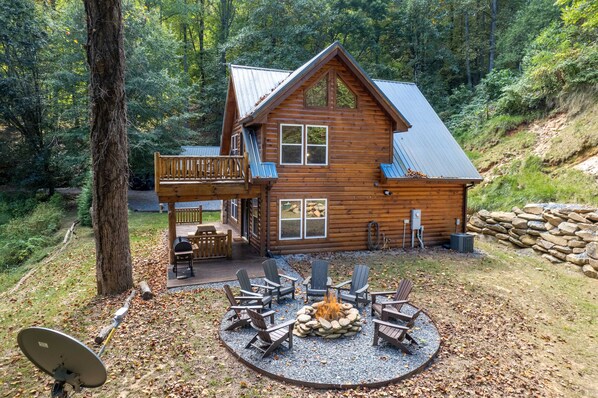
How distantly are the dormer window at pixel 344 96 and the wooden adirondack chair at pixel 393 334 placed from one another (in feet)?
30.1

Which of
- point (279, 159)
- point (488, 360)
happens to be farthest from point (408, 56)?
point (488, 360)

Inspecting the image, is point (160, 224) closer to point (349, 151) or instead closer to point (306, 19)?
point (349, 151)

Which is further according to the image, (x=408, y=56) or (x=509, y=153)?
(x=408, y=56)

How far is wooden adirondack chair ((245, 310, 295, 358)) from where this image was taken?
5.82 meters

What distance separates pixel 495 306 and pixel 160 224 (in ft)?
53.0

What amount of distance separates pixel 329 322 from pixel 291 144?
7.64 m

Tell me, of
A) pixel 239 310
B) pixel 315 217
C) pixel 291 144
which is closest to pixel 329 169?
pixel 291 144

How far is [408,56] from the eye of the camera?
103ft

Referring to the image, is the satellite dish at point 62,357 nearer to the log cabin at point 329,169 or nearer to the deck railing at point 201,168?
the deck railing at point 201,168

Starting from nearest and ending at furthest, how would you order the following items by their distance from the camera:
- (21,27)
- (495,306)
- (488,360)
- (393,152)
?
(488,360), (495,306), (393,152), (21,27)

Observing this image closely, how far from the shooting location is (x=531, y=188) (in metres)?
15.0

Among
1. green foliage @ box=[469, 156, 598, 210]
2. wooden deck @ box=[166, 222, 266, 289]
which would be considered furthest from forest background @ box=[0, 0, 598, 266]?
wooden deck @ box=[166, 222, 266, 289]

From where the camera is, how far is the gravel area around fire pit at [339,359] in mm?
5293

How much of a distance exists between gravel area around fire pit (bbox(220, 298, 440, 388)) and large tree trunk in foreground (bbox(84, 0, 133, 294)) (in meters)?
3.76
